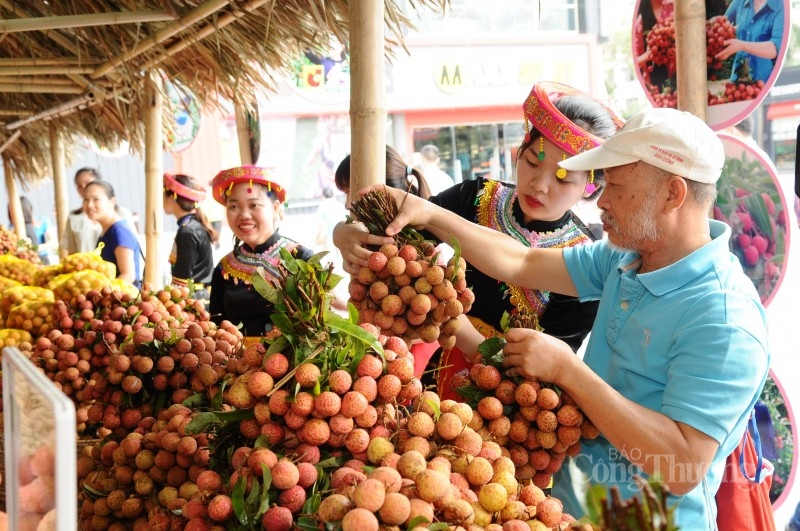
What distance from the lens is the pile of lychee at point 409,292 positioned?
1.58m

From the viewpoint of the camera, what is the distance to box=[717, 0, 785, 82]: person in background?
2070 mm

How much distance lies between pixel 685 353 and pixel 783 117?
205 cm

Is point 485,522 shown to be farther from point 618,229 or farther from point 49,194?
point 49,194

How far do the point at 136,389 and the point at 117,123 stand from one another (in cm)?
377

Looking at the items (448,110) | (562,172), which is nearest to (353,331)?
(562,172)

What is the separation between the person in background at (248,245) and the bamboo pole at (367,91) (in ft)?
4.28

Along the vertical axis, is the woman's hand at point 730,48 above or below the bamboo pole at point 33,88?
below

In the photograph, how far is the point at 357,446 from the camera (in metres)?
1.19

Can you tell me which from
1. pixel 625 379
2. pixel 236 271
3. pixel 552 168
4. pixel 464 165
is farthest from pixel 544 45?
pixel 625 379

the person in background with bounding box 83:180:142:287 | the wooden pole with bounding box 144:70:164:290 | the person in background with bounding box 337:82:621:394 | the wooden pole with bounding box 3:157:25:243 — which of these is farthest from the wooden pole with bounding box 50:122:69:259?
the person in background with bounding box 337:82:621:394

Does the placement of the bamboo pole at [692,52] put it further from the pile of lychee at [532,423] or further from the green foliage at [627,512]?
the green foliage at [627,512]

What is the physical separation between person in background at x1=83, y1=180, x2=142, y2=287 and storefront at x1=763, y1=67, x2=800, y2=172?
3.72 metres

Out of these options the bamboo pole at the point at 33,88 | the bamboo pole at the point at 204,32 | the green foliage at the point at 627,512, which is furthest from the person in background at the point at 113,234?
the green foliage at the point at 627,512

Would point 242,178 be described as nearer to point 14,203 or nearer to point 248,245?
point 248,245
